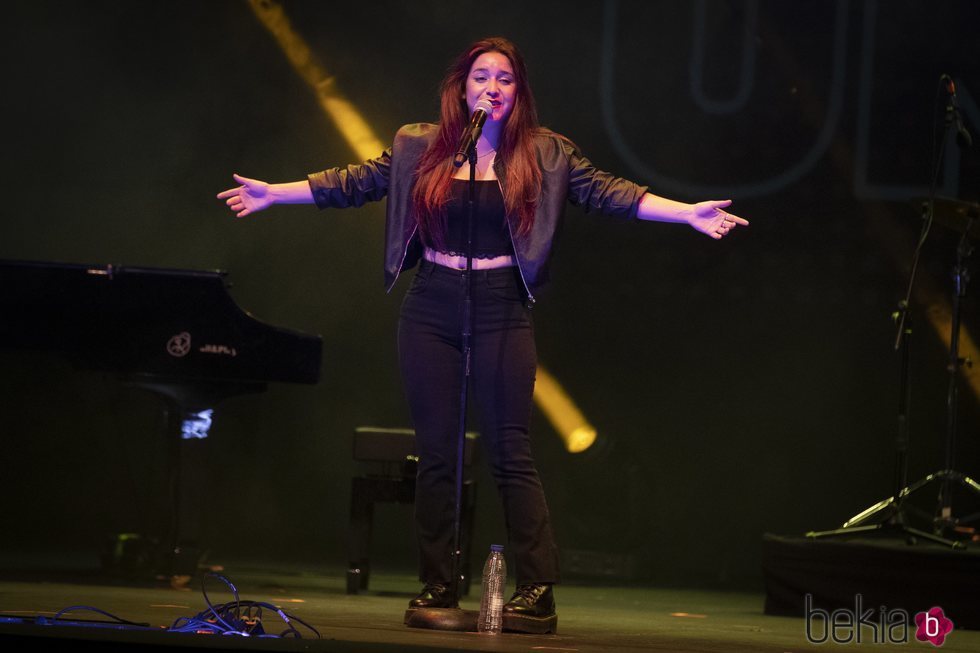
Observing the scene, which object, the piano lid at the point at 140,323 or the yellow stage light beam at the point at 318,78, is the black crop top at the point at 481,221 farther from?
the yellow stage light beam at the point at 318,78

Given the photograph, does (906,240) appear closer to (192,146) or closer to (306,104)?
(306,104)

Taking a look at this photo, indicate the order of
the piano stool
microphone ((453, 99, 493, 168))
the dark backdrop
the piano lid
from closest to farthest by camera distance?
1. microphone ((453, 99, 493, 168))
2. the piano lid
3. the piano stool
4. the dark backdrop

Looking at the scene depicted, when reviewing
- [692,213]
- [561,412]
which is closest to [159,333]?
[692,213]

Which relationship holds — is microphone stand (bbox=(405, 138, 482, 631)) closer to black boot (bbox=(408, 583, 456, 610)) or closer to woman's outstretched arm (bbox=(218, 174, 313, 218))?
black boot (bbox=(408, 583, 456, 610))

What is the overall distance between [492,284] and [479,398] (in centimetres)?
31

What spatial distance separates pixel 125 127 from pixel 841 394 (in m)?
4.07

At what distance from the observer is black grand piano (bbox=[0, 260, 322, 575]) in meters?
4.75

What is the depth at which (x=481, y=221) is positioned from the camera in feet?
11.0

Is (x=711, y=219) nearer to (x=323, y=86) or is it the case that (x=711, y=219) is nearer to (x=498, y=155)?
(x=498, y=155)

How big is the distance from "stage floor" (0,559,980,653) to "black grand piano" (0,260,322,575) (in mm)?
543

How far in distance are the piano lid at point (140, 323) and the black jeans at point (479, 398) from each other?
1.59 meters

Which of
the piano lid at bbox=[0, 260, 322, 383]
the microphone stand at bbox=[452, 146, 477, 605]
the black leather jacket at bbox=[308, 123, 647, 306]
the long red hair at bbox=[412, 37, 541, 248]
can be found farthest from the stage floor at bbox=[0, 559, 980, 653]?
the long red hair at bbox=[412, 37, 541, 248]

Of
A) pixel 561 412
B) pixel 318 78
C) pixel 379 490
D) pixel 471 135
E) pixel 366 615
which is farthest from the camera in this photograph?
pixel 318 78

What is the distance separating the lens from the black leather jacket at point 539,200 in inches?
131
